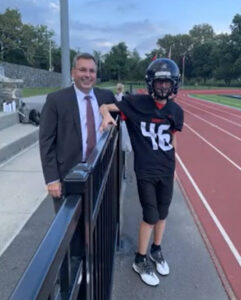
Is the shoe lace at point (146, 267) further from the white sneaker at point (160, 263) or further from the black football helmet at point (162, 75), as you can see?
the black football helmet at point (162, 75)

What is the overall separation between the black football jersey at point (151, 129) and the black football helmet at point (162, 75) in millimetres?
130

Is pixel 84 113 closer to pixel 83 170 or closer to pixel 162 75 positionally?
pixel 162 75

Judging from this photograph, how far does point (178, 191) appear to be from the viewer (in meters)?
6.12

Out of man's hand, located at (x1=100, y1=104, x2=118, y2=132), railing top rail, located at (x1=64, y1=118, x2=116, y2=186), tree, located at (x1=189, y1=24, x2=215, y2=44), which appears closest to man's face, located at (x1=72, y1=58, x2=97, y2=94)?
man's hand, located at (x1=100, y1=104, x2=118, y2=132)

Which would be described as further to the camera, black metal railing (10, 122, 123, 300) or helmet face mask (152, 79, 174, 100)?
helmet face mask (152, 79, 174, 100)

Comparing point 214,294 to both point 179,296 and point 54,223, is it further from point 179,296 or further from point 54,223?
point 54,223

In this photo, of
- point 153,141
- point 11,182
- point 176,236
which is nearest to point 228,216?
point 176,236

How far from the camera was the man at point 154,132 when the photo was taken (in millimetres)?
2975

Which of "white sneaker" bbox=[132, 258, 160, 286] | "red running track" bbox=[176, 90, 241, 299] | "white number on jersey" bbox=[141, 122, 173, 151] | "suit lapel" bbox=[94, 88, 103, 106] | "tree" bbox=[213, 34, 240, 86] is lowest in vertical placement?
"red running track" bbox=[176, 90, 241, 299]

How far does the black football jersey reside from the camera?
307 centimetres

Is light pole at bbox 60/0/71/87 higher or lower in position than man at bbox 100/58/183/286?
higher

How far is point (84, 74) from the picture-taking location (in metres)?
2.90

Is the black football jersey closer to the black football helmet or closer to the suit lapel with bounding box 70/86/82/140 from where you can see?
the black football helmet

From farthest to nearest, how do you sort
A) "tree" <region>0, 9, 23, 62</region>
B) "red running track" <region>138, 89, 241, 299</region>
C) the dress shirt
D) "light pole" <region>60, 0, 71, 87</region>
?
"tree" <region>0, 9, 23, 62</region>, "light pole" <region>60, 0, 71, 87</region>, "red running track" <region>138, 89, 241, 299</region>, the dress shirt
